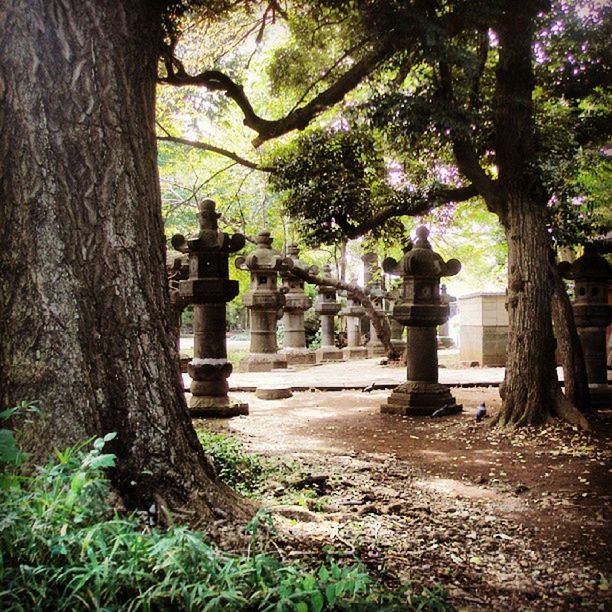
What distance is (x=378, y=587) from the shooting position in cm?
272

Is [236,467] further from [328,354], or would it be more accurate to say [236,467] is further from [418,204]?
[328,354]

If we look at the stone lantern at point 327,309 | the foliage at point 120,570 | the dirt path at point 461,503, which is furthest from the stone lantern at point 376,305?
the foliage at point 120,570

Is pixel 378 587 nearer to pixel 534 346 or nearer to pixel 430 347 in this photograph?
pixel 534 346

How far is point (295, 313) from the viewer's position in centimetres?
1633

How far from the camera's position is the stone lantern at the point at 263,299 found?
12.9 meters

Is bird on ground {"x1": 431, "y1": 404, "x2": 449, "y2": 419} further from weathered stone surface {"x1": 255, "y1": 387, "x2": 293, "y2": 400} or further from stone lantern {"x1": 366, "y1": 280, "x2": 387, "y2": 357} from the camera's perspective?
stone lantern {"x1": 366, "y1": 280, "x2": 387, "y2": 357}

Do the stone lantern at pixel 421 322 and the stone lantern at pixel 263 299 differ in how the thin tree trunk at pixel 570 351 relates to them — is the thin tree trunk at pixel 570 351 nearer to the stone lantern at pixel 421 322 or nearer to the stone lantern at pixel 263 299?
the stone lantern at pixel 421 322

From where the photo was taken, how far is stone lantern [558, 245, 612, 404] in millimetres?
9531

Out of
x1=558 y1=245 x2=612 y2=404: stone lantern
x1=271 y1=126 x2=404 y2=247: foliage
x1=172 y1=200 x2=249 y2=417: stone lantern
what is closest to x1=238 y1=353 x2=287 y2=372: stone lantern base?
x1=172 y1=200 x2=249 y2=417: stone lantern

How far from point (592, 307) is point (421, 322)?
279cm

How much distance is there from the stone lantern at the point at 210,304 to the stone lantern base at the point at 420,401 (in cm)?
218

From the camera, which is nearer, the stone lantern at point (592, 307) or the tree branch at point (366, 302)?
the stone lantern at point (592, 307)

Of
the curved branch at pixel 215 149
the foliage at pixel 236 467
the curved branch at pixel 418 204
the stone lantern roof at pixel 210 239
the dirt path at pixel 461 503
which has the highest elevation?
the curved branch at pixel 215 149

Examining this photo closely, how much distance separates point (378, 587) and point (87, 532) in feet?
4.16
